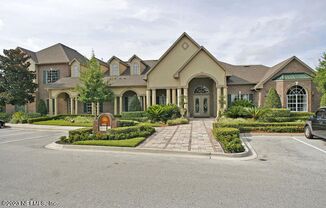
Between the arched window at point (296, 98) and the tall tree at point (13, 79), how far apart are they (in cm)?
3218

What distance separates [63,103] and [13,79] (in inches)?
263

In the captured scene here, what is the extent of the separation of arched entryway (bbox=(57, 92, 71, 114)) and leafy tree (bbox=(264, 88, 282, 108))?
26.1m

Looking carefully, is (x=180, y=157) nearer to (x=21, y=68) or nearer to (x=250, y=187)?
(x=250, y=187)

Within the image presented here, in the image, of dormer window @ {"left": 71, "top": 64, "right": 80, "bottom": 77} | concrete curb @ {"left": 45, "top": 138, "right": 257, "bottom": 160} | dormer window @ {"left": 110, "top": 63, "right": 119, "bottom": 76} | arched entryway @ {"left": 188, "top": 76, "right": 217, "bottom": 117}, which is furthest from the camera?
dormer window @ {"left": 71, "top": 64, "right": 80, "bottom": 77}

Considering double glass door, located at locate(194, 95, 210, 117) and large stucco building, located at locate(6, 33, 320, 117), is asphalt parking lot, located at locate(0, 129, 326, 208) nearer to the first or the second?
large stucco building, located at locate(6, 33, 320, 117)

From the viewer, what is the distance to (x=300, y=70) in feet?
70.8

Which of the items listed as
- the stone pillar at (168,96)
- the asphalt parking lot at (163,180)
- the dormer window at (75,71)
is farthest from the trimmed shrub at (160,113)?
the dormer window at (75,71)

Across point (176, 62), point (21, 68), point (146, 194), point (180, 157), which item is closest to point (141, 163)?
point (180, 157)

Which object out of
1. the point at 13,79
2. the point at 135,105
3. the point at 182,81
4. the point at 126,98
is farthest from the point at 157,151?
the point at 13,79

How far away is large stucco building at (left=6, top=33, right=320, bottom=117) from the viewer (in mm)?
21359

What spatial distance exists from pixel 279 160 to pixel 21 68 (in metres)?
30.8

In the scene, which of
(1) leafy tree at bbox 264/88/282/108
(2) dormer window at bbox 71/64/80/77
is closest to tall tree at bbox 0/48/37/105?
(2) dormer window at bbox 71/64/80/77

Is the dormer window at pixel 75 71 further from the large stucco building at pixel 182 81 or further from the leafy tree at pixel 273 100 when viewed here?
the leafy tree at pixel 273 100

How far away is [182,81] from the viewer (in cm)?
2259
